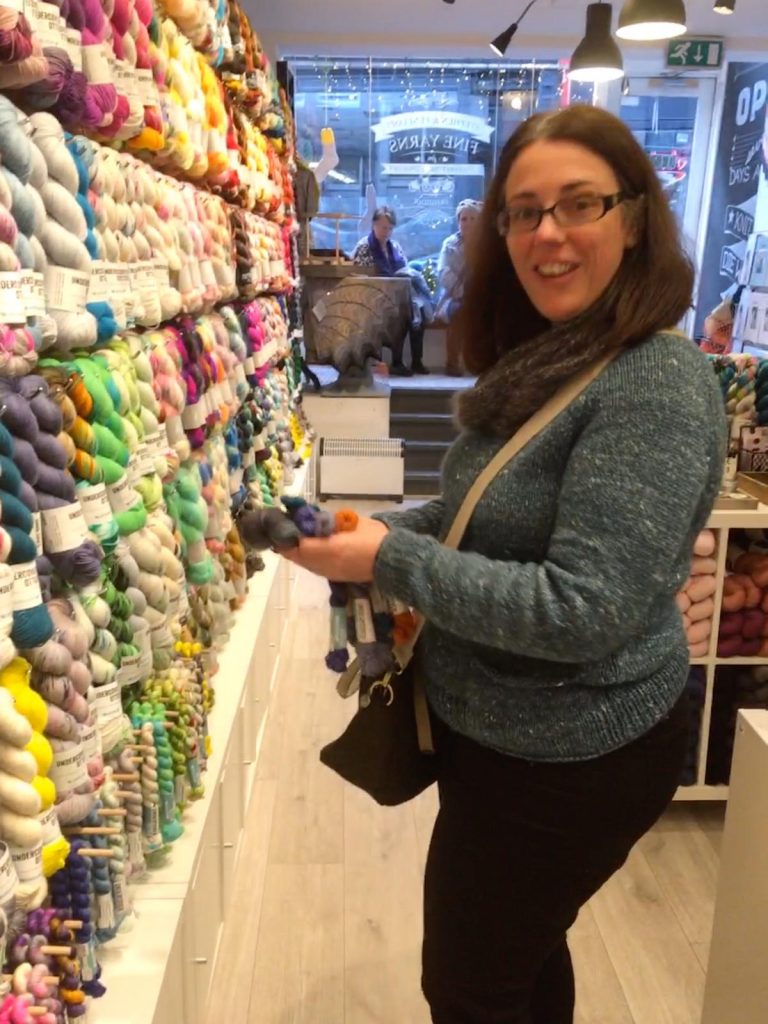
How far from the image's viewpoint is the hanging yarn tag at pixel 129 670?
1.17 m

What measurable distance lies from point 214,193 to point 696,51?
4903mm

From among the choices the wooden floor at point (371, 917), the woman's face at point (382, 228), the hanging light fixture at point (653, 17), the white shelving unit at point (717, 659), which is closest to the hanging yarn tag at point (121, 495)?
the wooden floor at point (371, 917)

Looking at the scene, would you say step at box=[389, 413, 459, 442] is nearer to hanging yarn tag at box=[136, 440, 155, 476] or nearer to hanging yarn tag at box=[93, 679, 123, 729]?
hanging yarn tag at box=[136, 440, 155, 476]

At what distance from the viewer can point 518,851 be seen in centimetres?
100

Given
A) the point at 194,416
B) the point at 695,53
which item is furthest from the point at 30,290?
the point at 695,53

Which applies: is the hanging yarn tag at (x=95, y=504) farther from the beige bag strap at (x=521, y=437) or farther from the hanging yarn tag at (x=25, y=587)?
the beige bag strap at (x=521, y=437)

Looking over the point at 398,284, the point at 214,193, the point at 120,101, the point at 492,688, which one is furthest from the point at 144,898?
the point at 398,284

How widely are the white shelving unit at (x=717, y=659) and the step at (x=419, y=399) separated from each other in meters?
3.58

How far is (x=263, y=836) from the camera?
7.07ft

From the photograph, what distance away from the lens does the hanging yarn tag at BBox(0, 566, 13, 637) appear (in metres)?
0.76

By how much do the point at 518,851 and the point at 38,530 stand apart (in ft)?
1.95

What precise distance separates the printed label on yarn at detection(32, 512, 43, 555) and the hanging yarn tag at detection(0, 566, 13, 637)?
56mm

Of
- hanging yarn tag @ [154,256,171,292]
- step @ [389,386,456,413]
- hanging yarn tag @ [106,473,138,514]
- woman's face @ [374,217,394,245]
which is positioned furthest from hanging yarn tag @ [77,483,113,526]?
woman's face @ [374,217,394,245]

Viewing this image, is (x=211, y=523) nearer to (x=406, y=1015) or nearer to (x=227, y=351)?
(x=227, y=351)
